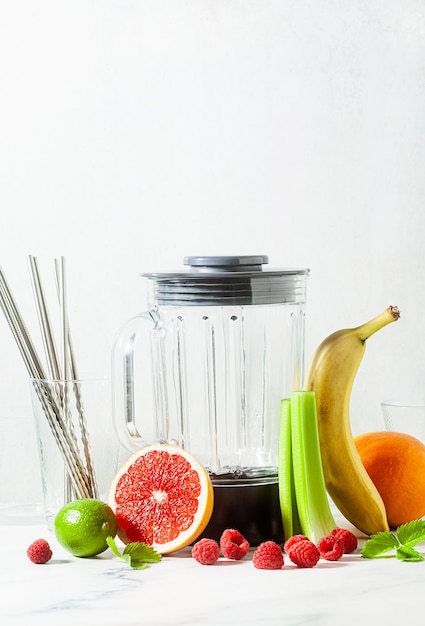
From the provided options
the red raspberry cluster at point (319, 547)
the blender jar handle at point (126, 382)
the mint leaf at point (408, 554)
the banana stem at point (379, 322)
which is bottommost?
the mint leaf at point (408, 554)

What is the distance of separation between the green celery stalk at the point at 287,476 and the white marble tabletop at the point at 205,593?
7cm

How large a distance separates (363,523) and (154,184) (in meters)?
0.66

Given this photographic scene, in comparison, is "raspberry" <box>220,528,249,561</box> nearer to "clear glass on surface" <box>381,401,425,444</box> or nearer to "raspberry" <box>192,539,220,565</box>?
"raspberry" <box>192,539,220,565</box>

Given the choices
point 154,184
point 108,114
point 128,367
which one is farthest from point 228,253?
point 128,367

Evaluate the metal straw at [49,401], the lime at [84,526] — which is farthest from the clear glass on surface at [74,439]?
the lime at [84,526]

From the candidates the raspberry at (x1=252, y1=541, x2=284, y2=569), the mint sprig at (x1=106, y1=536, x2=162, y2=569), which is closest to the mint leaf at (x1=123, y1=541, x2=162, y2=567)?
the mint sprig at (x1=106, y1=536, x2=162, y2=569)

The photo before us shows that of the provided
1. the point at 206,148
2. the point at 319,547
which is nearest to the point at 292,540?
the point at 319,547

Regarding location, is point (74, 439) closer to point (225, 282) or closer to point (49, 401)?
point (49, 401)

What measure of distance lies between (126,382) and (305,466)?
9.8 inches

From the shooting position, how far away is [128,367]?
1.23m

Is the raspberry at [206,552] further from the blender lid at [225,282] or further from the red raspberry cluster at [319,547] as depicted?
the blender lid at [225,282]

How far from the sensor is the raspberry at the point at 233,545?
117cm

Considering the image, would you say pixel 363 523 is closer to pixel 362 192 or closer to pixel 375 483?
pixel 375 483

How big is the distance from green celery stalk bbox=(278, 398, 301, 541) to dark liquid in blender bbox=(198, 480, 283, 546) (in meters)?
0.02
